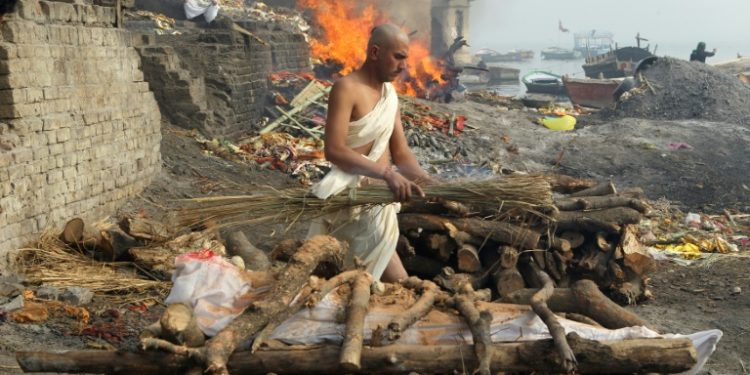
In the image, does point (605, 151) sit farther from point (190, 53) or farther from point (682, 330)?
point (682, 330)

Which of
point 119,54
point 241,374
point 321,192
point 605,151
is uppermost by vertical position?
point 119,54

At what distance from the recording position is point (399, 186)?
15.5 feet

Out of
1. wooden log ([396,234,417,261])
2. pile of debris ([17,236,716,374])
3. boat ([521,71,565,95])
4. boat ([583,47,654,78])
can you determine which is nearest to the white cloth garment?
wooden log ([396,234,417,261])

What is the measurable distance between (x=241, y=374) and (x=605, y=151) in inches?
603

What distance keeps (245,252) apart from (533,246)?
8.97 feet

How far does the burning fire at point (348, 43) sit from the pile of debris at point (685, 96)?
6.17 meters

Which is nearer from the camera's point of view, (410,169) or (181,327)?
(181,327)

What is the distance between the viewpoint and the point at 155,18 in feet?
61.0

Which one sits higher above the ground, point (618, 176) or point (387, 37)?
point (387, 37)

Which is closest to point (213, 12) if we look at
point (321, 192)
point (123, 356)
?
point (321, 192)

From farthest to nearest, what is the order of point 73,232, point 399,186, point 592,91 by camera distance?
point 592,91 → point 73,232 → point 399,186

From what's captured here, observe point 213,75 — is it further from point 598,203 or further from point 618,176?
point 598,203

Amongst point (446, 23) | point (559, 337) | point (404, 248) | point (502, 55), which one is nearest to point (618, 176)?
point (404, 248)

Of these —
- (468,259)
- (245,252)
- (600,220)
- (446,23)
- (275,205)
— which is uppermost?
(446,23)
